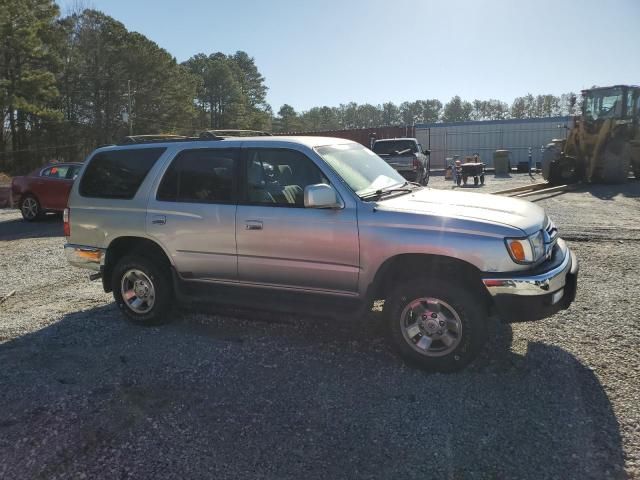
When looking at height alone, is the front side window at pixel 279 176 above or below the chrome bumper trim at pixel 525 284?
above

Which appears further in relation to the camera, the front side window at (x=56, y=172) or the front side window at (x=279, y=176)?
the front side window at (x=56, y=172)

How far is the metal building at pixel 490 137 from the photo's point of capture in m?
31.2

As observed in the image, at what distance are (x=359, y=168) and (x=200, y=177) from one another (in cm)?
151

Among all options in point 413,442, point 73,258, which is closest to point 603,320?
point 413,442

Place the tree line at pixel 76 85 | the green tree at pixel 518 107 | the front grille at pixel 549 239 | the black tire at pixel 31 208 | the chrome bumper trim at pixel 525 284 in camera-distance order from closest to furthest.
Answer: the chrome bumper trim at pixel 525 284
the front grille at pixel 549 239
the black tire at pixel 31 208
the tree line at pixel 76 85
the green tree at pixel 518 107

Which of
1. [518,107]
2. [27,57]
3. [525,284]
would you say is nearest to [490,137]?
[27,57]

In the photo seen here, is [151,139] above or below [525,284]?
above

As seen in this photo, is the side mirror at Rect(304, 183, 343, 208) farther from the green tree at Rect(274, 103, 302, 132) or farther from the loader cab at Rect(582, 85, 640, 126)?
the green tree at Rect(274, 103, 302, 132)

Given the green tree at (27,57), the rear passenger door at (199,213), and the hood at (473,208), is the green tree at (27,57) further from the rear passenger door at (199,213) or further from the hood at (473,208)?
the hood at (473,208)

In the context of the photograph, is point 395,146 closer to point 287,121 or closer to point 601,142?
point 601,142

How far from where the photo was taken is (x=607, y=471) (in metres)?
2.74

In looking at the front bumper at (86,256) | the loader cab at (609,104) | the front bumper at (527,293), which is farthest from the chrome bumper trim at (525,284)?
the loader cab at (609,104)

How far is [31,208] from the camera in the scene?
13438 millimetres

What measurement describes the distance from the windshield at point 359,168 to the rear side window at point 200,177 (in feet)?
2.96
